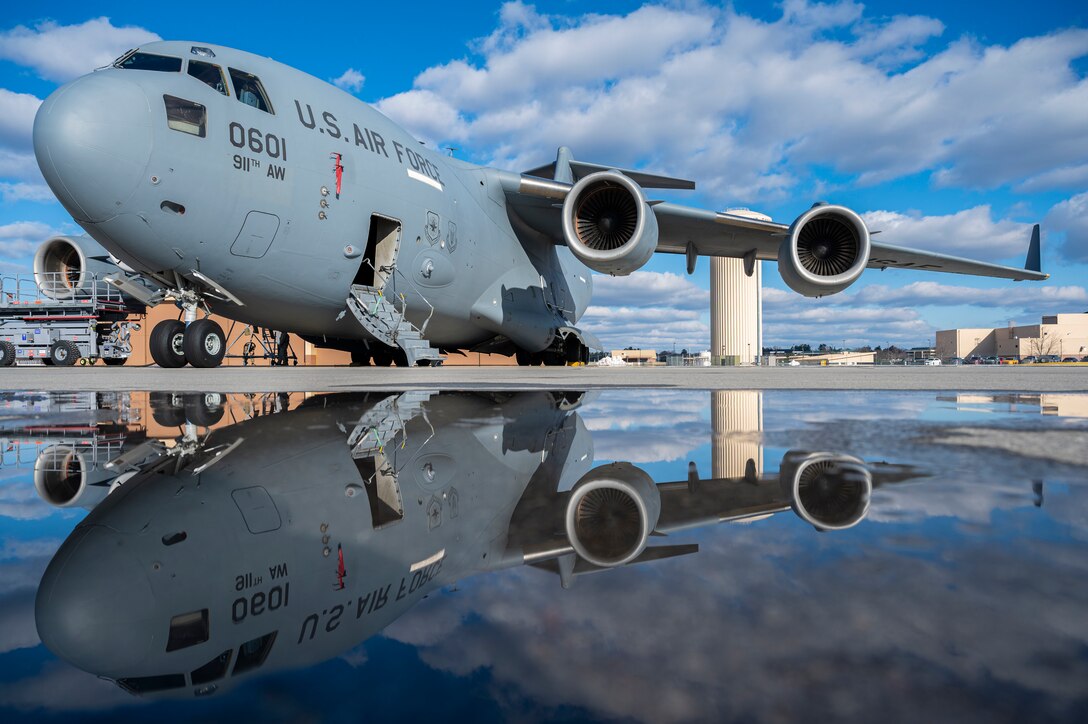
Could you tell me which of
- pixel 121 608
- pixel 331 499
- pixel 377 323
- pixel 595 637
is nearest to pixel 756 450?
pixel 331 499

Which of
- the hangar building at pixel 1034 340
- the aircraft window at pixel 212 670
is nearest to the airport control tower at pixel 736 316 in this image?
the hangar building at pixel 1034 340

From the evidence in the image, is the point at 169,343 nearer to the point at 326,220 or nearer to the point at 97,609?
the point at 326,220

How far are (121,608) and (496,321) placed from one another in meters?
11.2

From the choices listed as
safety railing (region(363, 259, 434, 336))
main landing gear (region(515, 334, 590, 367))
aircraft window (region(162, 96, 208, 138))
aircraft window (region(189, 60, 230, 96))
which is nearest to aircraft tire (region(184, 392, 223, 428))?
aircraft window (region(162, 96, 208, 138))

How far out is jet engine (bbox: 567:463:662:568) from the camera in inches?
44.4

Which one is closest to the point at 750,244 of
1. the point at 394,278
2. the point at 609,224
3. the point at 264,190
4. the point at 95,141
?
the point at 609,224

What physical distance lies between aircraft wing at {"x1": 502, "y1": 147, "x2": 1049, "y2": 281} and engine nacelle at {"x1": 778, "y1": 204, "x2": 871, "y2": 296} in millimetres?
1116

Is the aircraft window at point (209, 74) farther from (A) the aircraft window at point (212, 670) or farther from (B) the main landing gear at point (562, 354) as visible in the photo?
(B) the main landing gear at point (562, 354)

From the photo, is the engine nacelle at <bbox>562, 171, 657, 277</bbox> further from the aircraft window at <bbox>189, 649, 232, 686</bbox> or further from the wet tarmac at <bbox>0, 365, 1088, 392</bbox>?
the aircraft window at <bbox>189, 649, 232, 686</bbox>

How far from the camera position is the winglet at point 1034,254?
44.7ft

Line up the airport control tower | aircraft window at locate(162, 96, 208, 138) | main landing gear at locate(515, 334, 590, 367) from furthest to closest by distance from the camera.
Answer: the airport control tower, main landing gear at locate(515, 334, 590, 367), aircraft window at locate(162, 96, 208, 138)

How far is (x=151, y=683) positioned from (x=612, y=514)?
90 centimetres

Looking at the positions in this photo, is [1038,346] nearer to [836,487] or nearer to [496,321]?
[496,321]

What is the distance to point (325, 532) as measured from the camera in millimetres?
1262
